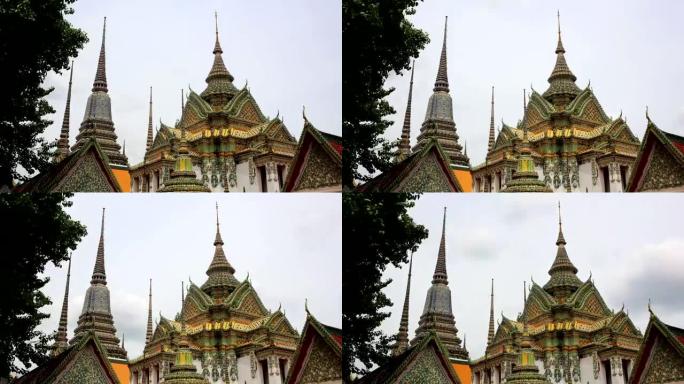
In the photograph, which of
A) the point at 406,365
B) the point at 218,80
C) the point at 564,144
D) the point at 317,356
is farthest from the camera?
the point at 564,144

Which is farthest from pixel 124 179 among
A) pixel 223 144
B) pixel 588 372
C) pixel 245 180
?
pixel 588 372

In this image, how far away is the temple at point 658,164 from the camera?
7.78m

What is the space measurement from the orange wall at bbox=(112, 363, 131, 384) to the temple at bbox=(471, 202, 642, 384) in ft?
7.70

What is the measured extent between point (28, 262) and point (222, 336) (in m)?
1.51

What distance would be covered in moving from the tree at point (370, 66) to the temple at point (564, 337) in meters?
1.37

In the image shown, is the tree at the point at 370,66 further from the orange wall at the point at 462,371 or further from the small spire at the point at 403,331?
the orange wall at the point at 462,371

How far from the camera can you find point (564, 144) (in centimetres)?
800

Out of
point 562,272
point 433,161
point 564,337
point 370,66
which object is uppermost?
point 370,66

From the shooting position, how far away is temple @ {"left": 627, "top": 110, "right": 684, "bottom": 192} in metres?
7.78

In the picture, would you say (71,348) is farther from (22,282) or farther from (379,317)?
(379,317)

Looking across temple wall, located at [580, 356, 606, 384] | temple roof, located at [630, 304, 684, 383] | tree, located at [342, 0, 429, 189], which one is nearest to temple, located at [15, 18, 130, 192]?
tree, located at [342, 0, 429, 189]

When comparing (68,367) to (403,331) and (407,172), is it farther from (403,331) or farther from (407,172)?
(407,172)

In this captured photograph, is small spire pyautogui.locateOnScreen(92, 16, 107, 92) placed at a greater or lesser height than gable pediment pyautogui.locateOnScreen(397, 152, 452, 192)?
greater

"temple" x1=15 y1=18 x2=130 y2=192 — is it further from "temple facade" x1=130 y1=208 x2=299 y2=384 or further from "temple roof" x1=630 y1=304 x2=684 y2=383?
"temple roof" x1=630 y1=304 x2=684 y2=383
